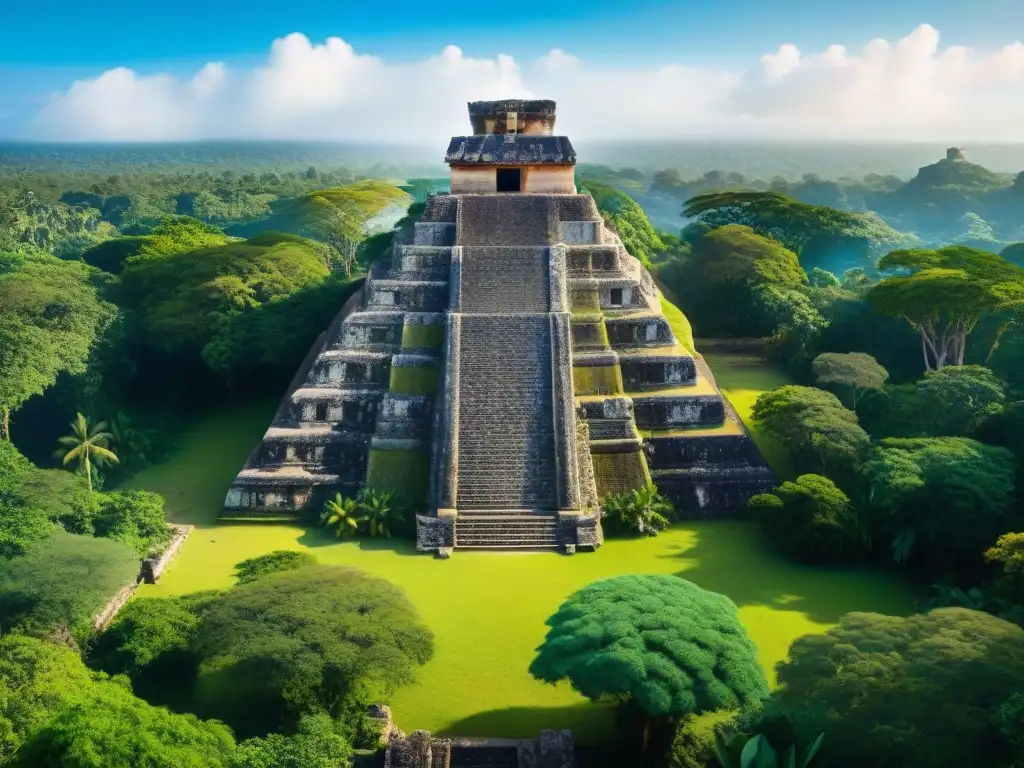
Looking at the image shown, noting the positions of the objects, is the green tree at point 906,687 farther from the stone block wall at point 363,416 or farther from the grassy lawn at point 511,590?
the stone block wall at point 363,416

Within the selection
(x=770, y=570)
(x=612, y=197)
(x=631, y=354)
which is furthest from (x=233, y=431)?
(x=612, y=197)

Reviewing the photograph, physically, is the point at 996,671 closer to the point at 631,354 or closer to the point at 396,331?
the point at 631,354

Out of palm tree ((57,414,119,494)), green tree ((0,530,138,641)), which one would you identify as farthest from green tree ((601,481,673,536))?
palm tree ((57,414,119,494))

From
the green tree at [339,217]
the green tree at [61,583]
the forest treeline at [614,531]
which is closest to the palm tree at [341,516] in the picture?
the forest treeline at [614,531]

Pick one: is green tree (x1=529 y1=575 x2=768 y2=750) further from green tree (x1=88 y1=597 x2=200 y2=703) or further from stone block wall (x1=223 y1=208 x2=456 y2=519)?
stone block wall (x1=223 y1=208 x2=456 y2=519)

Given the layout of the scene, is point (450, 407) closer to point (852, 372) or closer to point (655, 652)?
point (655, 652)

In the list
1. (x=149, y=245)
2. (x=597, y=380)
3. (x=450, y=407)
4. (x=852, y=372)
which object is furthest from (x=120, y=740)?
(x=149, y=245)
